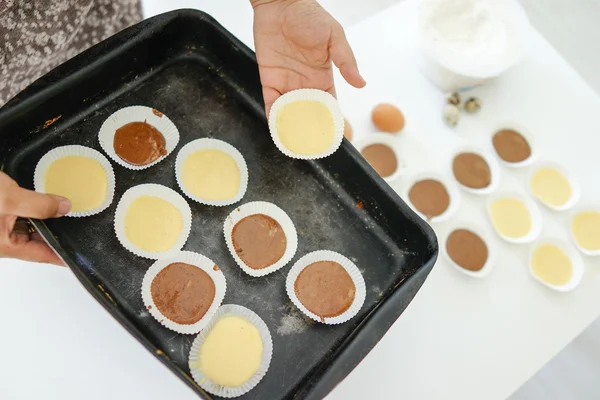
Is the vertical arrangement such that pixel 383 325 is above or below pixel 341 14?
below

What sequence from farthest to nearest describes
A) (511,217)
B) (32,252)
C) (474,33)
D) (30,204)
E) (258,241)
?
A: (474,33)
(511,217)
(258,241)
(32,252)
(30,204)

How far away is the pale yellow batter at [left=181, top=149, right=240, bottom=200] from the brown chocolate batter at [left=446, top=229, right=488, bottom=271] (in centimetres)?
66

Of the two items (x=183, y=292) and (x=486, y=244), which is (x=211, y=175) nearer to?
(x=183, y=292)

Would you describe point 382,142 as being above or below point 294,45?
below

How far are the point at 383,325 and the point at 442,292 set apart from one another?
0.40 metres

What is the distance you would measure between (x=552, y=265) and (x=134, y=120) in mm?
1307

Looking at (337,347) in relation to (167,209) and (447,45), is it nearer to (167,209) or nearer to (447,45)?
(167,209)

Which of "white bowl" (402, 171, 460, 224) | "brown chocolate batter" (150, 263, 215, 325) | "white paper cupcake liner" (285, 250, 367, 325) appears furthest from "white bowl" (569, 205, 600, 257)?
"brown chocolate batter" (150, 263, 215, 325)

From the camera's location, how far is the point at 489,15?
162 centimetres

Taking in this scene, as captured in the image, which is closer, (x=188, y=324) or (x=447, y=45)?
(x=188, y=324)

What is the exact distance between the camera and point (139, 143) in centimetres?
127

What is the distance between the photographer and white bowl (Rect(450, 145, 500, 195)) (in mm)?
1502

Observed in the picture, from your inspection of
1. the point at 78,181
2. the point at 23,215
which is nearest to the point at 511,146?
the point at 78,181

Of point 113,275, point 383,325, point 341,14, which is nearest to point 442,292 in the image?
point 383,325
